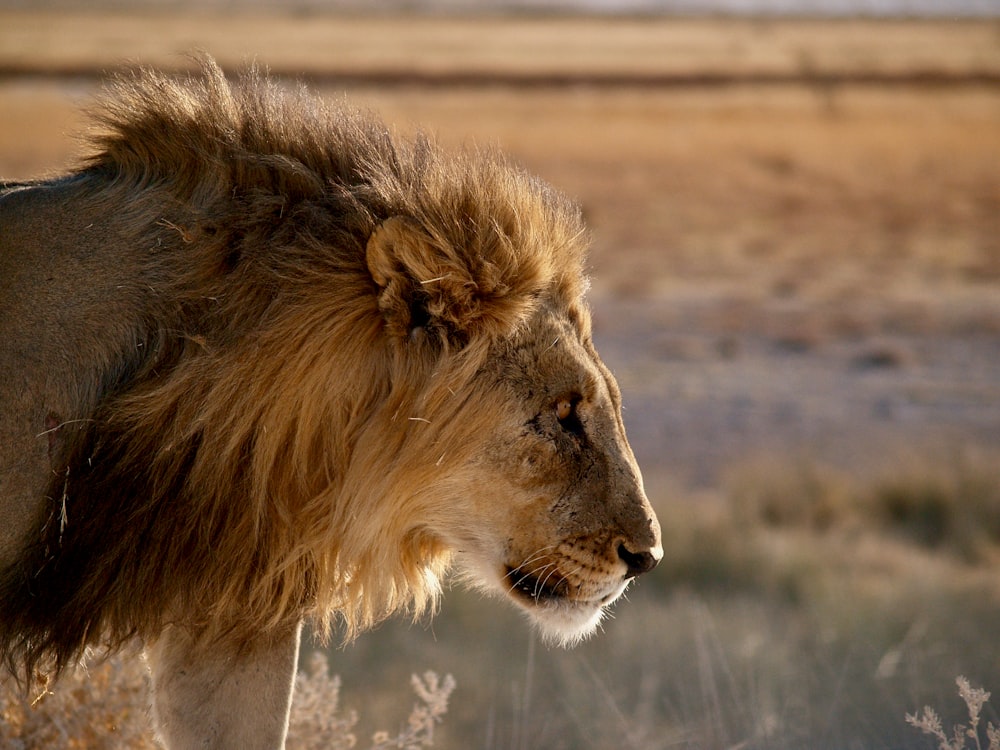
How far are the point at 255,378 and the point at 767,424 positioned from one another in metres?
9.95

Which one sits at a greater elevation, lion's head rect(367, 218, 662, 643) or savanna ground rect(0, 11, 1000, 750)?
lion's head rect(367, 218, 662, 643)

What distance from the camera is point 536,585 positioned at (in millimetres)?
3678

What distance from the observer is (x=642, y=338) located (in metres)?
16.4

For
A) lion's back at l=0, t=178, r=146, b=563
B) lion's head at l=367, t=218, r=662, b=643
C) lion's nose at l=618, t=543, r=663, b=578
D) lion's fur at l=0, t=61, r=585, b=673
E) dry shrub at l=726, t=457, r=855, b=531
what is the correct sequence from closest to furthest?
lion's back at l=0, t=178, r=146, b=563
lion's fur at l=0, t=61, r=585, b=673
lion's head at l=367, t=218, r=662, b=643
lion's nose at l=618, t=543, r=663, b=578
dry shrub at l=726, t=457, r=855, b=531

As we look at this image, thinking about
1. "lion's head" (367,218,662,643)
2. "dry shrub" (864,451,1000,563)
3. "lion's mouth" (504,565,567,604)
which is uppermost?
"lion's head" (367,218,662,643)

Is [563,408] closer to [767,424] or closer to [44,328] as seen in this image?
[44,328]

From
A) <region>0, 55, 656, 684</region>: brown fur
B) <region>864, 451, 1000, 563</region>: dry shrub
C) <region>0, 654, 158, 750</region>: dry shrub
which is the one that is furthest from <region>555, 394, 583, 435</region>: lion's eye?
<region>864, 451, 1000, 563</region>: dry shrub

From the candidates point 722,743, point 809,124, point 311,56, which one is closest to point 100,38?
A: point 311,56

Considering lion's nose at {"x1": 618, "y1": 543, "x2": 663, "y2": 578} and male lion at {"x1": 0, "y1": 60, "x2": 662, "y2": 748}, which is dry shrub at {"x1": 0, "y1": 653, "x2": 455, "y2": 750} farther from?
lion's nose at {"x1": 618, "y1": 543, "x2": 663, "y2": 578}

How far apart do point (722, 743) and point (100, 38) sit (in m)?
62.7

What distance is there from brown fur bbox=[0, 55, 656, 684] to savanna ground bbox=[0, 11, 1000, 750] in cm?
81

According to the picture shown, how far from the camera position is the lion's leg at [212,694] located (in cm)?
367

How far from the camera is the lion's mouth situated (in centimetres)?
366

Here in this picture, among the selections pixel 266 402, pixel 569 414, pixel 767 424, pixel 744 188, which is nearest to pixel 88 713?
pixel 266 402
